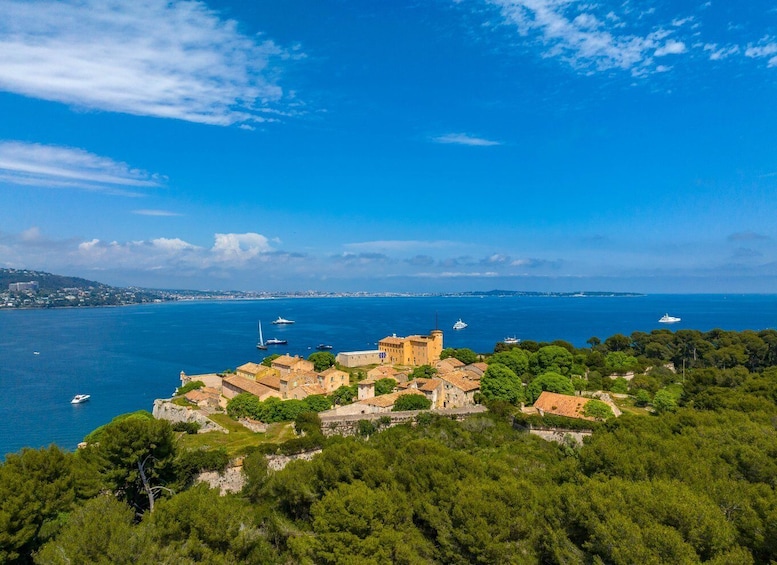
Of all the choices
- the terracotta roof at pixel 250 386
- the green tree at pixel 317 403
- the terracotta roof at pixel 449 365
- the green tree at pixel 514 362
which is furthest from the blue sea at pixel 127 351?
the green tree at pixel 514 362

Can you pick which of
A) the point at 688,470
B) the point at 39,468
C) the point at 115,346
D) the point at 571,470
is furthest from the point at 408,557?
the point at 115,346

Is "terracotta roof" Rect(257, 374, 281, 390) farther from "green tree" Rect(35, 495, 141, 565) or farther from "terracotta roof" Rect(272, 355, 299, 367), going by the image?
"green tree" Rect(35, 495, 141, 565)

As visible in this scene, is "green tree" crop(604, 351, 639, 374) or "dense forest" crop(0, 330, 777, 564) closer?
"dense forest" crop(0, 330, 777, 564)

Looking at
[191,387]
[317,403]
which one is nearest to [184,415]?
[317,403]

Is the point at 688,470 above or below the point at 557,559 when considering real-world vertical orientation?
above

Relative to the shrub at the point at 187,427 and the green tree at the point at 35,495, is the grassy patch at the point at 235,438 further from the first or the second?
the green tree at the point at 35,495

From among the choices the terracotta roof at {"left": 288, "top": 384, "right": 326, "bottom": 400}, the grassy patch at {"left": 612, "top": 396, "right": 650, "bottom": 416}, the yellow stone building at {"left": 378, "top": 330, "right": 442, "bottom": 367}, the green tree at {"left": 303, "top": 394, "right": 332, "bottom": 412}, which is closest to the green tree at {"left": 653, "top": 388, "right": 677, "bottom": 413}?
the grassy patch at {"left": 612, "top": 396, "right": 650, "bottom": 416}

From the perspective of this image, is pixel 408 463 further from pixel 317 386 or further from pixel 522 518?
pixel 317 386

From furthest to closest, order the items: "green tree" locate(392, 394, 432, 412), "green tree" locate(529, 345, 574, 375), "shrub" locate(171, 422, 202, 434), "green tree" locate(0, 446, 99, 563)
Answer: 1. "green tree" locate(529, 345, 574, 375)
2. "green tree" locate(392, 394, 432, 412)
3. "shrub" locate(171, 422, 202, 434)
4. "green tree" locate(0, 446, 99, 563)
